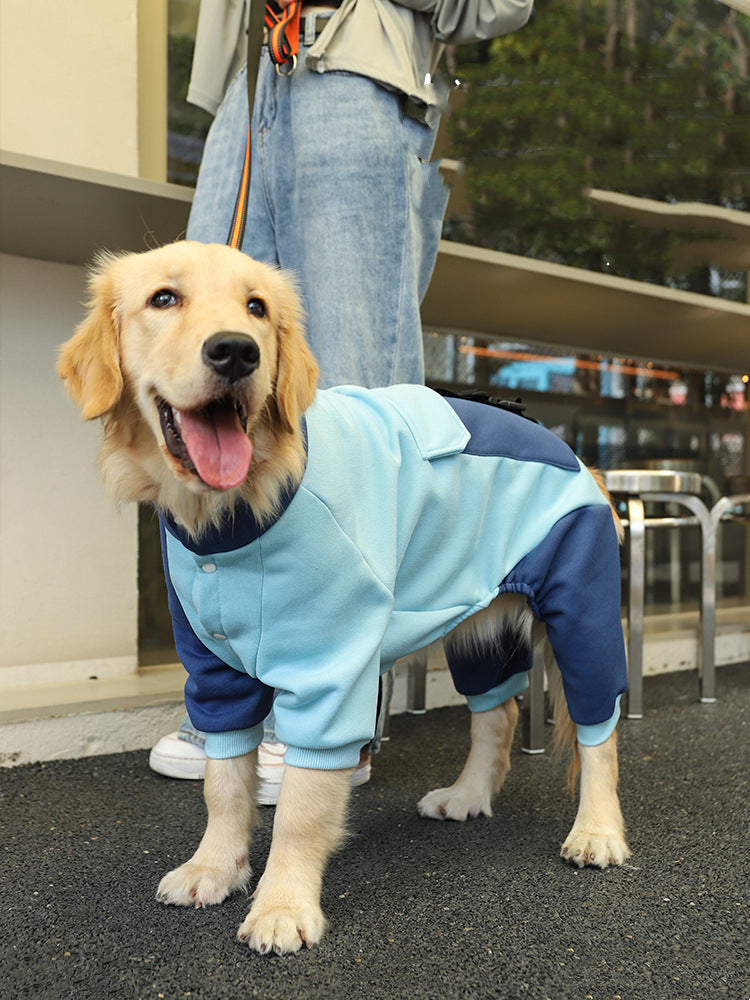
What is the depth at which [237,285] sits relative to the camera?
1158 millimetres

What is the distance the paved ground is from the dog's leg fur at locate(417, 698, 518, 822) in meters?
0.04

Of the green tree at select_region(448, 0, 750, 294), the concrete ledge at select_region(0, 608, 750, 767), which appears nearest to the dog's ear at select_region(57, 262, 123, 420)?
the concrete ledge at select_region(0, 608, 750, 767)

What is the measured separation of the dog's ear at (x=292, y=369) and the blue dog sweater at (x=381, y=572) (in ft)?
0.15

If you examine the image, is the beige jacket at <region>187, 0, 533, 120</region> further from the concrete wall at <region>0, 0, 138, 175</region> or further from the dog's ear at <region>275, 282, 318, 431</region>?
the dog's ear at <region>275, 282, 318, 431</region>

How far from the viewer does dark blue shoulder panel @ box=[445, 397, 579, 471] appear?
4.57 feet

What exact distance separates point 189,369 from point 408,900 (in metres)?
0.80

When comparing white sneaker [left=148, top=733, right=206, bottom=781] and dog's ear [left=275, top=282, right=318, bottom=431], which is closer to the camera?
dog's ear [left=275, top=282, right=318, bottom=431]

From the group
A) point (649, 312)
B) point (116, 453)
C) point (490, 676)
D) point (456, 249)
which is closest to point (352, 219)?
point (456, 249)

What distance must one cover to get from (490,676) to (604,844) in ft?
1.19

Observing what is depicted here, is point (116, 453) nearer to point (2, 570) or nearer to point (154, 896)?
point (154, 896)

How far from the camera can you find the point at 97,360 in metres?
1.15

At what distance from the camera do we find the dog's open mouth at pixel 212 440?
1.05 meters

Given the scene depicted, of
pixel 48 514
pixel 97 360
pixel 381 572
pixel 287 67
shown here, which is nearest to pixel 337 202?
pixel 287 67

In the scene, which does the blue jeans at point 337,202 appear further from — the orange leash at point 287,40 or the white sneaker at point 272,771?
the white sneaker at point 272,771
